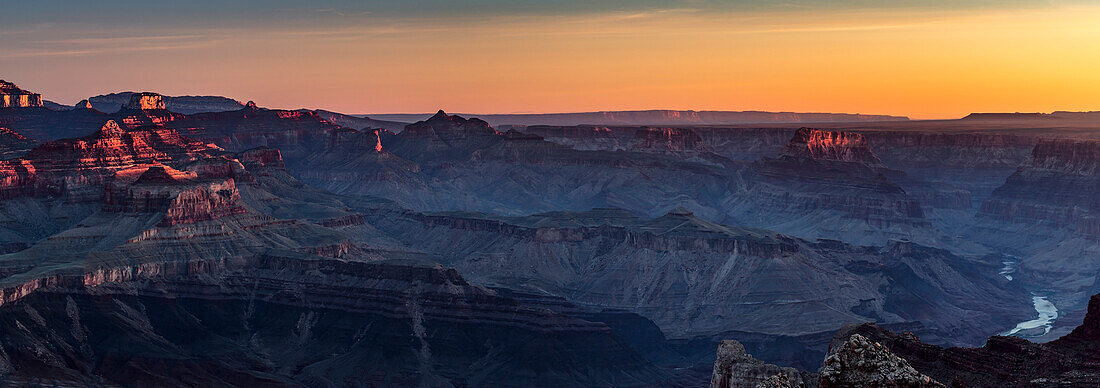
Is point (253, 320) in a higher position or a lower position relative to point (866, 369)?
lower

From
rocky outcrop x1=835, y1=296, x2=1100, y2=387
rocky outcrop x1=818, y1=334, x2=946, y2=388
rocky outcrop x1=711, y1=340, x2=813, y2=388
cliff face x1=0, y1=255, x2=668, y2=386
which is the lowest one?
cliff face x1=0, y1=255, x2=668, y2=386

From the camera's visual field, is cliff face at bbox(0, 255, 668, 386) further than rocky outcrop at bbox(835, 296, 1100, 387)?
Yes

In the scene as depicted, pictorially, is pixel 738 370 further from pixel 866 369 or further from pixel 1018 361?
pixel 1018 361

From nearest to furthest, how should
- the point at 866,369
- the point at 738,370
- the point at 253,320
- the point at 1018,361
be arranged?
the point at 866,369 → the point at 738,370 → the point at 1018,361 → the point at 253,320

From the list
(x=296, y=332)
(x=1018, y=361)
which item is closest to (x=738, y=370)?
(x=1018, y=361)

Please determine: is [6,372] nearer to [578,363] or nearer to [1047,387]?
[578,363]

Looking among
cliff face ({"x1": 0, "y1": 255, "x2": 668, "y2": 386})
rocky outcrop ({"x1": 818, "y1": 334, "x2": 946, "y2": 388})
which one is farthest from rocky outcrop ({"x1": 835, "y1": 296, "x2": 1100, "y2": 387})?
cliff face ({"x1": 0, "y1": 255, "x2": 668, "y2": 386})

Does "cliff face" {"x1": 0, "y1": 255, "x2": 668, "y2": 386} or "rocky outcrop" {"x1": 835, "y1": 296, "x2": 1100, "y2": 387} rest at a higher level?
"rocky outcrop" {"x1": 835, "y1": 296, "x2": 1100, "y2": 387}

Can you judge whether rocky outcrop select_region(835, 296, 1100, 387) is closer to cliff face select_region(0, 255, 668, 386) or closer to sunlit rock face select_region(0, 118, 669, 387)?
cliff face select_region(0, 255, 668, 386)
